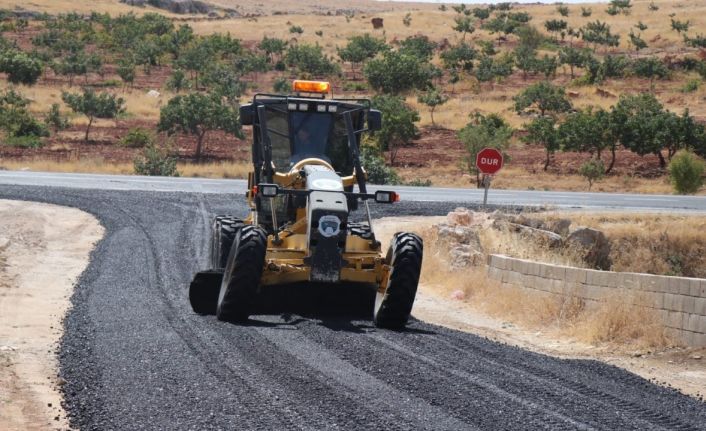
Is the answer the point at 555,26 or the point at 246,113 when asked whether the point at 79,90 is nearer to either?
the point at 555,26

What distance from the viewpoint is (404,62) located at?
241 ft

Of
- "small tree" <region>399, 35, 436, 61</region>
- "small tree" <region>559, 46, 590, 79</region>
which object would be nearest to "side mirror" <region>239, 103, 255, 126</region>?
"small tree" <region>559, 46, 590, 79</region>

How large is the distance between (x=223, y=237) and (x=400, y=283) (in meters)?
3.39

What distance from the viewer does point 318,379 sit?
10031mm

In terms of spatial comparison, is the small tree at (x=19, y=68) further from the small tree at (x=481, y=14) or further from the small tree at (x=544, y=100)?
the small tree at (x=481, y=14)

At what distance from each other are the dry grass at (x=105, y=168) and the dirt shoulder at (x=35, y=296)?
Result: 1366cm

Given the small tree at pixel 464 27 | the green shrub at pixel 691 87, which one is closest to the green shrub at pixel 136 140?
the green shrub at pixel 691 87

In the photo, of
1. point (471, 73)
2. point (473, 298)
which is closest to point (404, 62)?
point (471, 73)

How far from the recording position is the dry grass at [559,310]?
47.8 feet

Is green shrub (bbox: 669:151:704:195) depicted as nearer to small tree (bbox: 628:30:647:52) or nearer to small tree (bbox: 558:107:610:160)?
small tree (bbox: 558:107:610:160)

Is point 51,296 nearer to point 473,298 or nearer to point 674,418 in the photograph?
point 473,298

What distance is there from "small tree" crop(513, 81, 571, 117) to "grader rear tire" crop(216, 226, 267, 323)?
53.7m

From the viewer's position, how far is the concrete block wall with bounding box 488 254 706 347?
13.9m

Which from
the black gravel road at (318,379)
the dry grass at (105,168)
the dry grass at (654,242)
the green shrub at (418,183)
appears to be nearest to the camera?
the black gravel road at (318,379)
